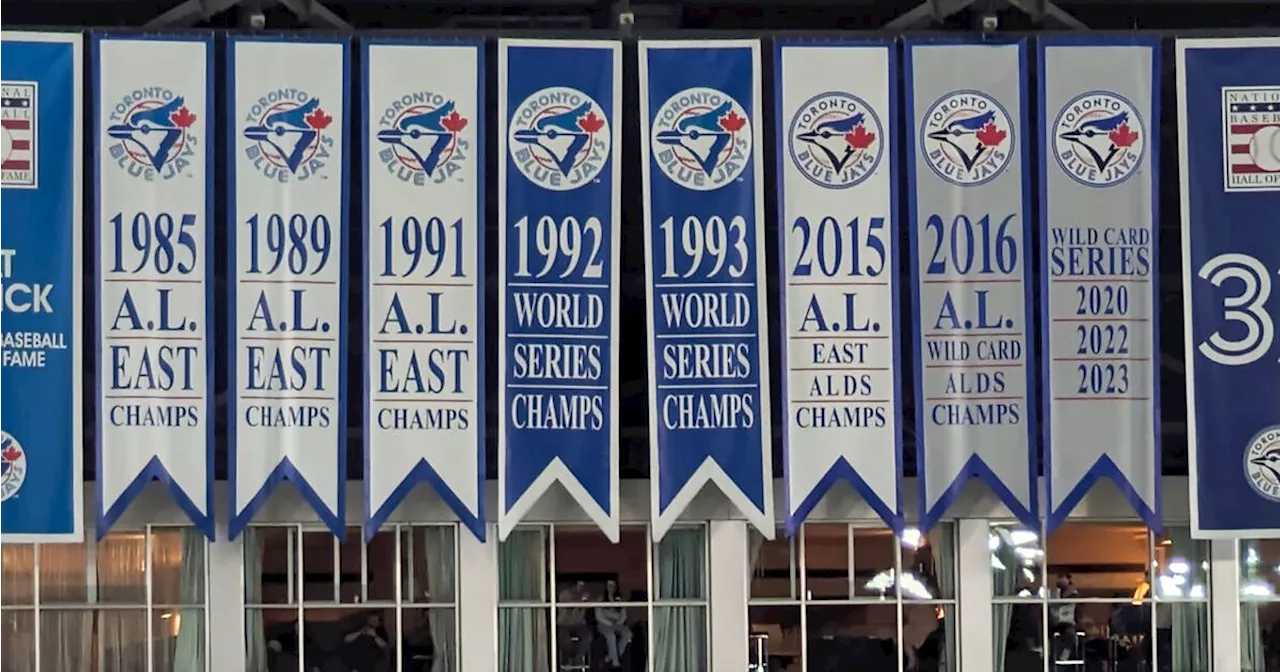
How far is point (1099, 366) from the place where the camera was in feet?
42.7

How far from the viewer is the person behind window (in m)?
14.5

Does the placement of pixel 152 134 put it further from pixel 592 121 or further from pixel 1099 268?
pixel 1099 268

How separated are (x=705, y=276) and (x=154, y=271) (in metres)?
4.79

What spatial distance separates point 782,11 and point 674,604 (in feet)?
23.2

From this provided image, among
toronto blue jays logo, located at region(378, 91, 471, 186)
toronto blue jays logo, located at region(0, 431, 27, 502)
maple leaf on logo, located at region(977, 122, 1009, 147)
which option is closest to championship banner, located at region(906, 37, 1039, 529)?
maple leaf on logo, located at region(977, 122, 1009, 147)

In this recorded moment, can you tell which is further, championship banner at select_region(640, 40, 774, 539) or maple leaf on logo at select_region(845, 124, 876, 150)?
maple leaf on logo at select_region(845, 124, 876, 150)

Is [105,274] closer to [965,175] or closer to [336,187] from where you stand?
[336,187]

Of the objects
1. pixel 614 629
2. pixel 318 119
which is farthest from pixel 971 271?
pixel 318 119

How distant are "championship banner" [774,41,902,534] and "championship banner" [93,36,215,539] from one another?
16.6 ft

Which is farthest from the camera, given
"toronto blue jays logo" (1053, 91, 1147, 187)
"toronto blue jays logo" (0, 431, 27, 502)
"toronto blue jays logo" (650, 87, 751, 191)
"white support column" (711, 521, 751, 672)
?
"white support column" (711, 521, 751, 672)

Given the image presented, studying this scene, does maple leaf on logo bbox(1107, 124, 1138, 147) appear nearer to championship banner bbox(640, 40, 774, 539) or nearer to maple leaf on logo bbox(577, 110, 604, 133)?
championship banner bbox(640, 40, 774, 539)

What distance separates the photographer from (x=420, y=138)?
42.8 ft

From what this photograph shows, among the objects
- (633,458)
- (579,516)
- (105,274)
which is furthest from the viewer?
(633,458)

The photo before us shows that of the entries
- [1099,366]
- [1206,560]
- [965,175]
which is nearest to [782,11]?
[965,175]
